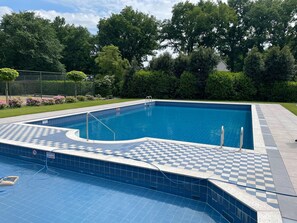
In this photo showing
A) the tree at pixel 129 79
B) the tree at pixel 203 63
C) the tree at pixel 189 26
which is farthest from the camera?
the tree at pixel 189 26

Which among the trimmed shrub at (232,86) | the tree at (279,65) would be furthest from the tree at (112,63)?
the tree at (279,65)

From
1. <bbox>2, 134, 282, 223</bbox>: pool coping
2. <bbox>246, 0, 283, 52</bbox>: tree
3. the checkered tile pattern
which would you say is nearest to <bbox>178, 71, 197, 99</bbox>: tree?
<bbox>246, 0, 283, 52</bbox>: tree

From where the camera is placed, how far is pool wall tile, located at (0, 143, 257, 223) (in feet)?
9.77

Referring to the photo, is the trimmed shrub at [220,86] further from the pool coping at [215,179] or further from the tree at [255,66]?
the pool coping at [215,179]

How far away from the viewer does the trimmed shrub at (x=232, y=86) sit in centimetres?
1739

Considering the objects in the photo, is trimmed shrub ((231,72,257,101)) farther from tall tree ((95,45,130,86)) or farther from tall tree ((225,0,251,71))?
tall tree ((225,0,251,71))

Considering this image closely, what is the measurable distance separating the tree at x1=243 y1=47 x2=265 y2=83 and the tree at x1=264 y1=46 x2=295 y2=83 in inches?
15.2

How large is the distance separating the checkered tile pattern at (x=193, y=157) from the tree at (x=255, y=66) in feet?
46.0

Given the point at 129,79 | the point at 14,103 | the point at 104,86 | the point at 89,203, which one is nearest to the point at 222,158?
the point at 89,203

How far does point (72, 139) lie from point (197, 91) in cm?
1414

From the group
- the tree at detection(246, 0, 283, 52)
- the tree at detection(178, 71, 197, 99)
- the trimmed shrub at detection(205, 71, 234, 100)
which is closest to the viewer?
the trimmed shrub at detection(205, 71, 234, 100)

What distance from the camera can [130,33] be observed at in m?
31.2

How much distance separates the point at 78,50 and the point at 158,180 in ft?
105

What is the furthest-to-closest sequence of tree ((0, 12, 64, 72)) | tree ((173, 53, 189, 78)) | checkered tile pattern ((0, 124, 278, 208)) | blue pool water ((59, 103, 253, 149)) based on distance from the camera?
1. tree ((0, 12, 64, 72))
2. tree ((173, 53, 189, 78))
3. blue pool water ((59, 103, 253, 149))
4. checkered tile pattern ((0, 124, 278, 208))
